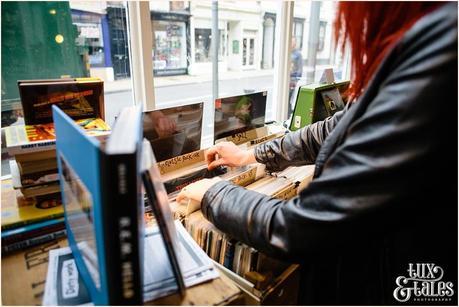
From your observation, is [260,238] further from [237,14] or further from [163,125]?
[237,14]

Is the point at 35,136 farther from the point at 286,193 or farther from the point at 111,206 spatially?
the point at 286,193

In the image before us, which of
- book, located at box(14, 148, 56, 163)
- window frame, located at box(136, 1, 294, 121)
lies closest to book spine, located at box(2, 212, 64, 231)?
book, located at box(14, 148, 56, 163)

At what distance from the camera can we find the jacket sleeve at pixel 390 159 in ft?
1.47

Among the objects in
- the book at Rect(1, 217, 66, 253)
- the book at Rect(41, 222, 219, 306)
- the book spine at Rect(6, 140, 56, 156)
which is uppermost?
the book spine at Rect(6, 140, 56, 156)

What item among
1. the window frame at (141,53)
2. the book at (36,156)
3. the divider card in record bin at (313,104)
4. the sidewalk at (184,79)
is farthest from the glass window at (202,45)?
the book at (36,156)

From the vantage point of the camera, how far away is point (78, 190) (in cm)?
58

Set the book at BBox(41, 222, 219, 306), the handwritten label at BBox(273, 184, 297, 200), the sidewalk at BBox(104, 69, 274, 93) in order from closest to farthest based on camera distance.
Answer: the book at BBox(41, 222, 219, 306), the handwritten label at BBox(273, 184, 297, 200), the sidewalk at BBox(104, 69, 274, 93)

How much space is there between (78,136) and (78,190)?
131mm

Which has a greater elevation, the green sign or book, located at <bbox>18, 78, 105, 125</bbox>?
the green sign

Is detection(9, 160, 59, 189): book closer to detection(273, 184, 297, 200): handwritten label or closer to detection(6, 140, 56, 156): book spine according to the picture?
detection(6, 140, 56, 156): book spine

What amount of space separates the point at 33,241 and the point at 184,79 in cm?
150

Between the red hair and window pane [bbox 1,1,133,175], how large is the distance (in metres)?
0.90

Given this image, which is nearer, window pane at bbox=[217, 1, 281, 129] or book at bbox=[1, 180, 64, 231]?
book at bbox=[1, 180, 64, 231]

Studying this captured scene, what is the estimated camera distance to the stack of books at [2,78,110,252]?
78 centimetres
